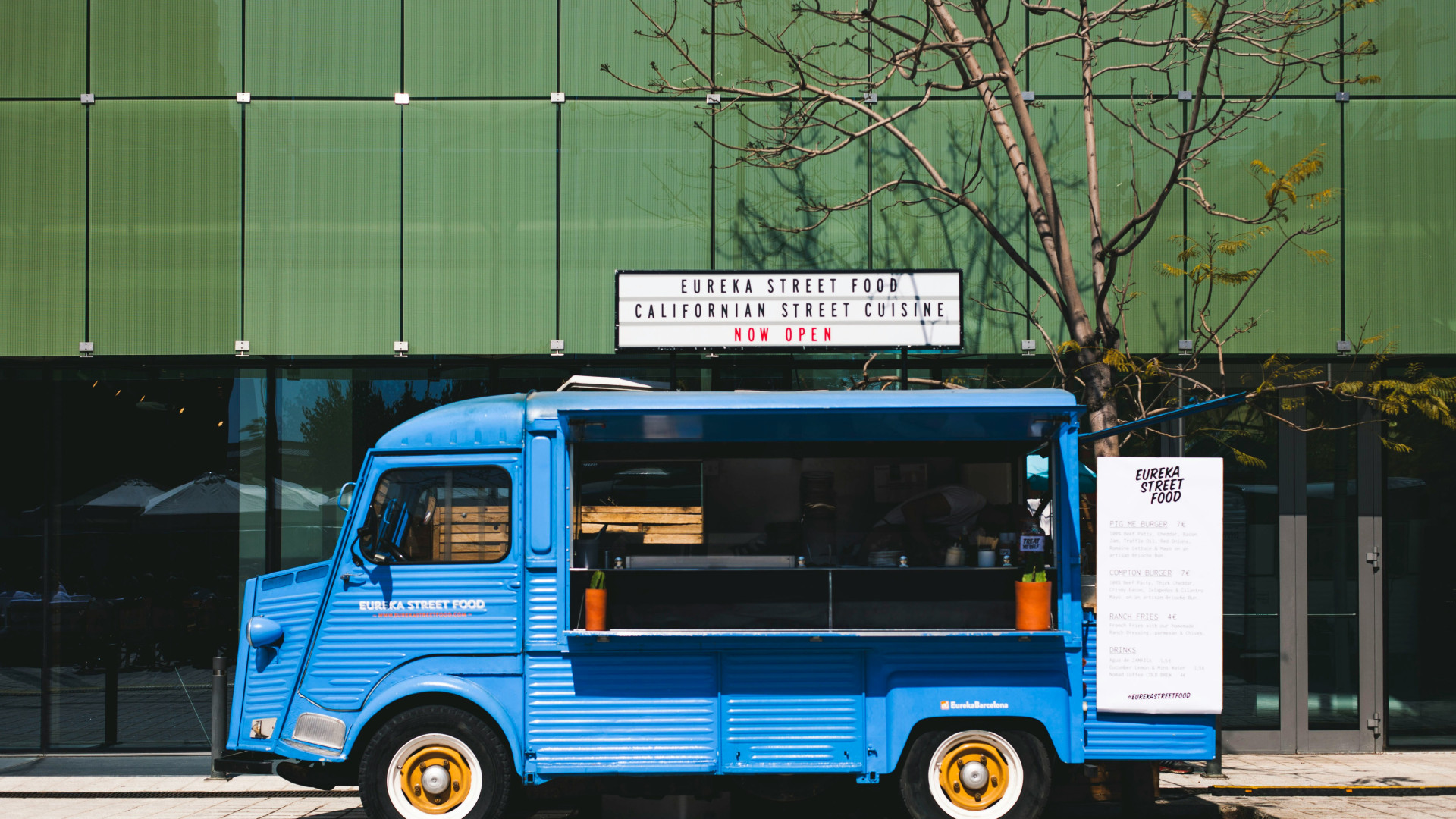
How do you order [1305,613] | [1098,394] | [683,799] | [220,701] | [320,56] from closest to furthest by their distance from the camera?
[683,799]
[1098,394]
[220,701]
[320,56]
[1305,613]

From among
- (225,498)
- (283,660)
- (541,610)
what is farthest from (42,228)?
(541,610)

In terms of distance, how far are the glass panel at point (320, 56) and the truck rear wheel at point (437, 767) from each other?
20.6 feet

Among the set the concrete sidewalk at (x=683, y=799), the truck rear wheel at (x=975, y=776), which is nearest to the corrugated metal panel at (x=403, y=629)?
the concrete sidewalk at (x=683, y=799)

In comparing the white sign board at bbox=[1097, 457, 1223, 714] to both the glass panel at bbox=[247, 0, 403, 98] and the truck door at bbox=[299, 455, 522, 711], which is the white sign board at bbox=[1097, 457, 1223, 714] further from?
the glass panel at bbox=[247, 0, 403, 98]

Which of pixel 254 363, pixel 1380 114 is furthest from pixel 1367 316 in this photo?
pixel 254 363

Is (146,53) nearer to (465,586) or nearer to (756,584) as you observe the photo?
(465,586)

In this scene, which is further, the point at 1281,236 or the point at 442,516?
the point at 1281,236

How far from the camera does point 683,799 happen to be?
733cm

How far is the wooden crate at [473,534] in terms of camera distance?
6.86 m

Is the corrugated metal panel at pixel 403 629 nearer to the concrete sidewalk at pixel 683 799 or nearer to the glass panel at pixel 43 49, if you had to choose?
the concrete sidewalk at pixel 683 799

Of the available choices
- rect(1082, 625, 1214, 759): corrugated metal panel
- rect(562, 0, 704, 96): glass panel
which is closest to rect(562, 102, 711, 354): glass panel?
rect(562, 0, 704, 96): glass panel

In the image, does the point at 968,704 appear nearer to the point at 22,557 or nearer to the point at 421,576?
the point at 421,576

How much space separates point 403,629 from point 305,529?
4.29m

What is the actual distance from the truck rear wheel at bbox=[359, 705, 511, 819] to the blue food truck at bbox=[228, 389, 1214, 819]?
0.01m
